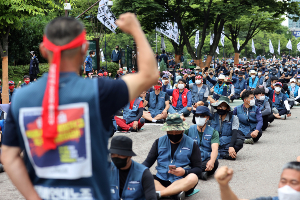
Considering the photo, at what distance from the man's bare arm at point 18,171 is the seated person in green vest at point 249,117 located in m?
8.15

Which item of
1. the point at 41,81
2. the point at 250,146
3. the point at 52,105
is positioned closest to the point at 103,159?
the point at 52,105

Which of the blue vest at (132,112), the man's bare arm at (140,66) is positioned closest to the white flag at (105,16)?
the blue vest at (132,112)

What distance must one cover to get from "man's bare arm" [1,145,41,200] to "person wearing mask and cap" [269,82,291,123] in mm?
13339

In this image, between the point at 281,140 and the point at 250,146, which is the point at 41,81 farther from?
the point at 281,140

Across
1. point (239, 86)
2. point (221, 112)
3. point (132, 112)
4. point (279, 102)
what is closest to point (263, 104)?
point (279, 102)

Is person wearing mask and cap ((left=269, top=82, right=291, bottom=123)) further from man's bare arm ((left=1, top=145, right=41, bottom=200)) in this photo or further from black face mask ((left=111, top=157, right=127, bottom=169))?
man's bare arm ((left=1, top=145, right=41, bottom=200))

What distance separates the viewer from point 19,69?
71.1 ft

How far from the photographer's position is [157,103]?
1294 cm

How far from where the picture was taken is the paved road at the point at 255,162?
20.1 ft

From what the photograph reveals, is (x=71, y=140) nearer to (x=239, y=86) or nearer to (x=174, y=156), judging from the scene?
(x=174, y=156)

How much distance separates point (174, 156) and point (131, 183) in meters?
1.37

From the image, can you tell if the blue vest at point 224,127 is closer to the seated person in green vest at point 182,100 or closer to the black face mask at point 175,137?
the black face mask at point 175,137

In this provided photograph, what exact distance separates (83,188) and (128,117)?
1006 centimetres

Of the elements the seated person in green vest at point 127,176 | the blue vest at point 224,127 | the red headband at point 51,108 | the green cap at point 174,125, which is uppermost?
the red headband at point 51,108
